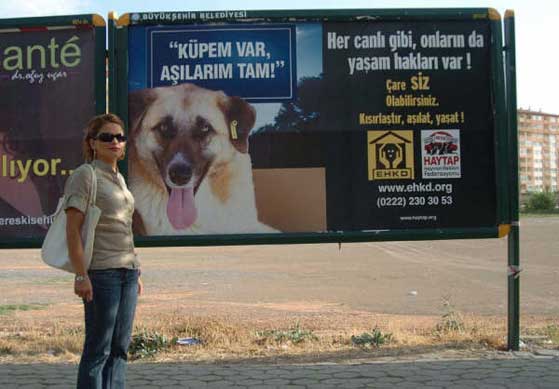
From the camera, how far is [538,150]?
158250 mm

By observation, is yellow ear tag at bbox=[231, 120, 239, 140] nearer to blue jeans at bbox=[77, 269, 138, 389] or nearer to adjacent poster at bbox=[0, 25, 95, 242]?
adjacent poster at bbox=[0, 25, 95, 242]

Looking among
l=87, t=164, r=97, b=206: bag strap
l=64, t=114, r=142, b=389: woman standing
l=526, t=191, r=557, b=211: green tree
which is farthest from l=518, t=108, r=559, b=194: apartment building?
l=87, t=164, r=97, b=206: bag strap

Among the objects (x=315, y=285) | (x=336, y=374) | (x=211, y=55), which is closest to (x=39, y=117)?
(x=211, y=55)

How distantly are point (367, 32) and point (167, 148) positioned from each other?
2.19 m

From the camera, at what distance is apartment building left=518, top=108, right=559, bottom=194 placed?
504 ft

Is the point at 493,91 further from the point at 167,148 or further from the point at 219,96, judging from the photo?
the point at 167,148

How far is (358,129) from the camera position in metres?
5.83

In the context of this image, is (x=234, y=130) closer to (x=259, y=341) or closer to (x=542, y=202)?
(x=259, y=341)

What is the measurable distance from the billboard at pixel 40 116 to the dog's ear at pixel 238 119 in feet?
3.86

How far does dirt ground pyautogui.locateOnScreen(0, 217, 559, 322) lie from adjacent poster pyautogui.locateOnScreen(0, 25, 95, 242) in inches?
135

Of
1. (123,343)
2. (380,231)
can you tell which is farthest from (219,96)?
(123,343)

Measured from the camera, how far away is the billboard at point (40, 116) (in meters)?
5.75

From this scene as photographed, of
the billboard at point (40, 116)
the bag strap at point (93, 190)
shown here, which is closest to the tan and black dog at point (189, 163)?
the billboard at point (40, 116)

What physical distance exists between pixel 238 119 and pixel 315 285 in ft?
27.4
